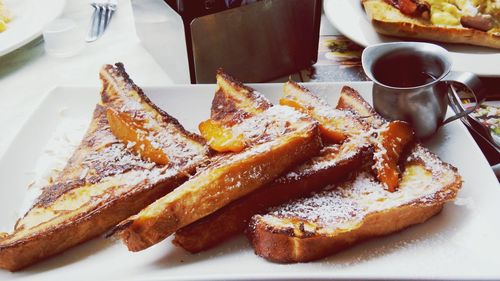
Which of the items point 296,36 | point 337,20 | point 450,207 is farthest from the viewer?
point 337,20

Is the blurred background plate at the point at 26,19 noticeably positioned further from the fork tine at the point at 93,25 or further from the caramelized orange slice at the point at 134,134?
the caramelized orange slice at the point at 134,134

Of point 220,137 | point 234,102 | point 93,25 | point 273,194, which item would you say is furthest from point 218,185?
point 93,25

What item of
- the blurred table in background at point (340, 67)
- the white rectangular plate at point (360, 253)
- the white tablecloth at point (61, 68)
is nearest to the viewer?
the white rectangular plate at point (360, 253)

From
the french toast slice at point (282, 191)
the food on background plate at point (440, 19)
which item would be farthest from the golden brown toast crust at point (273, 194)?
the food on background plate at point (440, 19)

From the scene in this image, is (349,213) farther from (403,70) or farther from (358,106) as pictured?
(403,70)

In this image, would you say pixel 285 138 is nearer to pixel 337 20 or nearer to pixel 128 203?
pixel 128 203

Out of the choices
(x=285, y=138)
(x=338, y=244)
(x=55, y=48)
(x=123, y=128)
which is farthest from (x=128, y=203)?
(x=55, y=48)
